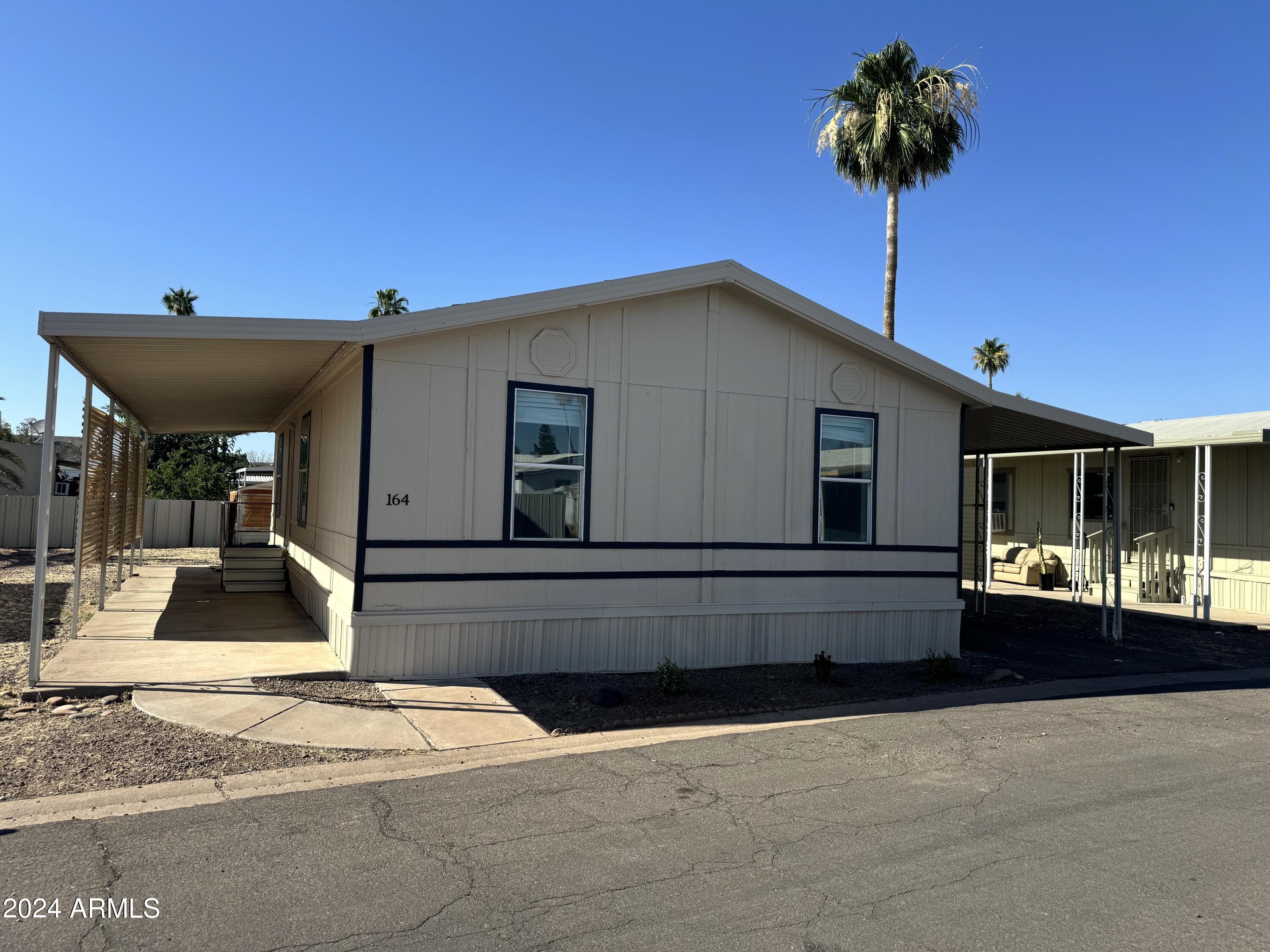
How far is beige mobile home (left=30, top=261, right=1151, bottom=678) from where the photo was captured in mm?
8438

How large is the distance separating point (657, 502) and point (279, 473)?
37.1 ft

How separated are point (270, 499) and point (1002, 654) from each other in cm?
1502

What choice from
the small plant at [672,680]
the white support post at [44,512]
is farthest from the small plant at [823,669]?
the white support post at [44,512]

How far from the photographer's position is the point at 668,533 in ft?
31.9

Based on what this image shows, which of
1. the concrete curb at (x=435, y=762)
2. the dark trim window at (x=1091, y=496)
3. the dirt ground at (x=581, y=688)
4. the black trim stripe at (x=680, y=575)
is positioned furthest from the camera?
the dark trim window at (x=1091, y=496)

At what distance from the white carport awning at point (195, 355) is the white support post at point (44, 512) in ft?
1.19

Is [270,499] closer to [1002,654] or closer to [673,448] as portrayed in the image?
[673,448]

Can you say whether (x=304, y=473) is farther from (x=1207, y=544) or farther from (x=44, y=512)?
(x=1207, y=544)

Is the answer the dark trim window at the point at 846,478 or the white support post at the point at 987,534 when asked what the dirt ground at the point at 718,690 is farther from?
the white support post at the point at 987,534

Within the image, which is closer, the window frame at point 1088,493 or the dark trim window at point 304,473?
the dark trim window at point 304,473

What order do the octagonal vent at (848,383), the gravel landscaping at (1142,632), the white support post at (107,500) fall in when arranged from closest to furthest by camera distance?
the octagonal vent at (848,383)
the white support post at (107,500)
the gravel landscaping at (1142,632)

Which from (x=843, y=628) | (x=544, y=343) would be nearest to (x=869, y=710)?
(x=843, y=628)

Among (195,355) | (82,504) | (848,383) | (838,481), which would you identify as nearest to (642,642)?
(838,481)

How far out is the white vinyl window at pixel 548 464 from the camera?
9.01 metres
